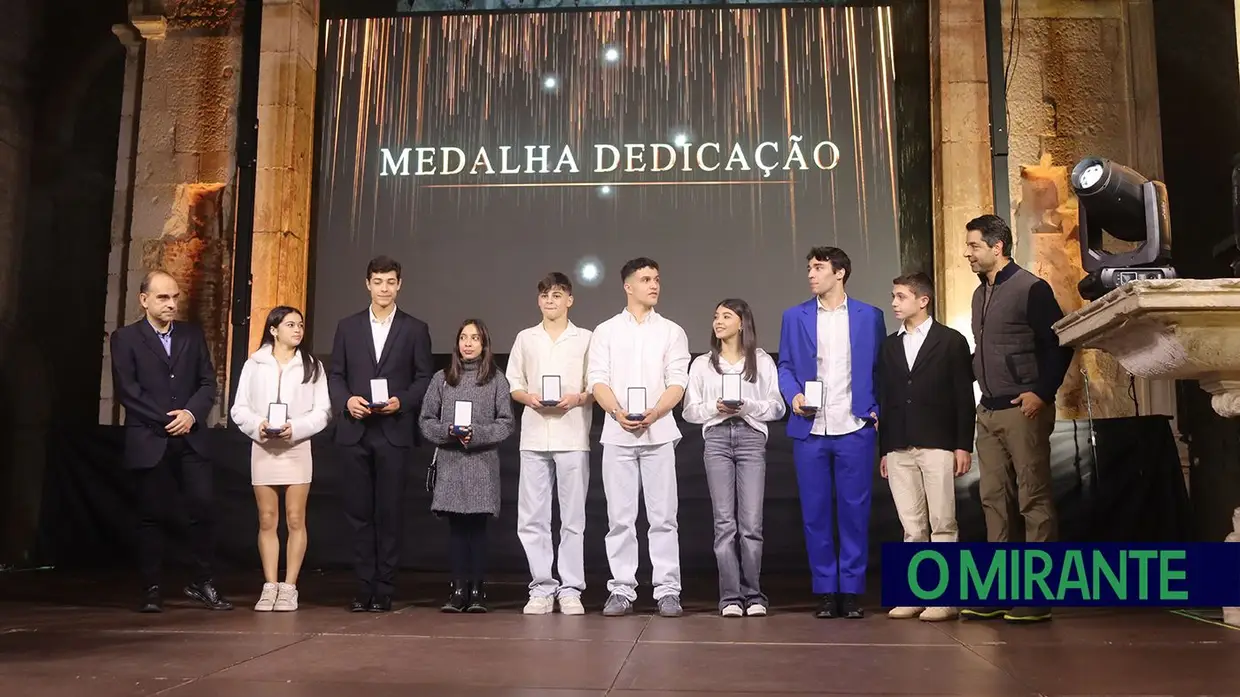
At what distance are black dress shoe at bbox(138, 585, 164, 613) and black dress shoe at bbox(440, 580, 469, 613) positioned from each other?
4.05 ft

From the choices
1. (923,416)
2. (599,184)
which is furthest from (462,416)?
(599,184)

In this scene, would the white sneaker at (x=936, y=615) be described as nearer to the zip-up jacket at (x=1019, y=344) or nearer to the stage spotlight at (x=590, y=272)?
the zip-up jacket at (x=1019, y=344)

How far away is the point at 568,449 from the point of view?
4.71 meters

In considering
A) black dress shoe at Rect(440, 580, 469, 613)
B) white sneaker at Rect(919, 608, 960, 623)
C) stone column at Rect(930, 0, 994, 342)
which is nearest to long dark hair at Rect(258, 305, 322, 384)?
black dress shoe at Rect(440, 580, 469, 613)

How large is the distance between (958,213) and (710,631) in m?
4.88

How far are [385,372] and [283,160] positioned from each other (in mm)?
4108

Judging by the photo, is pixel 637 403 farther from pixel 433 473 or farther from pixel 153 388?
pixel 153 388

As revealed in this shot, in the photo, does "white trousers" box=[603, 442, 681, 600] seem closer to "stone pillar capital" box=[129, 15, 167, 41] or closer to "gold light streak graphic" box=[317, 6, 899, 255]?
"gold light streak graphic" box=[317, 6, 899, 255]

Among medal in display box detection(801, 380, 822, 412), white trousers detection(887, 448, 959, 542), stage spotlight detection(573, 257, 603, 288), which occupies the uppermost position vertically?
stage spotlight detection(573, 257, 603, 288)

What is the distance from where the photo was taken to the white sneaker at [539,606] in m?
4.57

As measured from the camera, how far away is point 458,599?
4.70m

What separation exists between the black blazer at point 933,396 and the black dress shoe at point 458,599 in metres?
1.97

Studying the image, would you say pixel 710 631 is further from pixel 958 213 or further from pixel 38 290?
pixel 38 290

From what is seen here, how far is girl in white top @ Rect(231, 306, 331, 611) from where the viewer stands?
4746 millimetres
